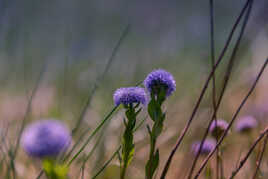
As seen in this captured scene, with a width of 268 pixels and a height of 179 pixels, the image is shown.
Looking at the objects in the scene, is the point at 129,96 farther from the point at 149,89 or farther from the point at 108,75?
the point at 108,75

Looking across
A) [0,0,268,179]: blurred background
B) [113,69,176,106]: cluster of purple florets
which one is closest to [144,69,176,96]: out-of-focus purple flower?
[113,69,176,106]: cluster of purple florets

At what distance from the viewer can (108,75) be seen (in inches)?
127

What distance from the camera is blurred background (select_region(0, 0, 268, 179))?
155cm

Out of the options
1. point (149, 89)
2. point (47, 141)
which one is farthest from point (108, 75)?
point (47, 141)

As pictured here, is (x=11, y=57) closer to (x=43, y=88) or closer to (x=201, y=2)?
(x=43, y=88)

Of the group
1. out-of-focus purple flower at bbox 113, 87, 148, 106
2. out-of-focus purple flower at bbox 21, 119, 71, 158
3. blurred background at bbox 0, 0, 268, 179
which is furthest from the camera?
blurred background at bbox 0, 0, 268, 179

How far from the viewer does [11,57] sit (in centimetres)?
249

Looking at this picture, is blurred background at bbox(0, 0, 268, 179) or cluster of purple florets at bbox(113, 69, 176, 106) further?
blurred background at bbox(0, 0, 268, 179)

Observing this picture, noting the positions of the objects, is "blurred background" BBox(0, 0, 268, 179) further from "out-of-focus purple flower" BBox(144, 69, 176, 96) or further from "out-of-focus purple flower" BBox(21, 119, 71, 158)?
"out-of-focus purple flower" BBox(21, 119, 71, 158)

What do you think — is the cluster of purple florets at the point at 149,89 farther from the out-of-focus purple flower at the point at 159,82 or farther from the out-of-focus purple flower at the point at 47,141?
the out-of-focus purple flower at the point at 47,141

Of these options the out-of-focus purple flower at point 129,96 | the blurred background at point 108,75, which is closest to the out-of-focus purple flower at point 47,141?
the out-of-focus purple flower at point 129,96

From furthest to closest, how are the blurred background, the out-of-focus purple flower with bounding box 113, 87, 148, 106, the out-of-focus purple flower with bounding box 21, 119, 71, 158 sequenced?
the blurred background < the out-of-focus purple flower with bounding box 113, 87, 148, 106 < the out-of-focus purple flower with bounding box 21, 119, 71, 158

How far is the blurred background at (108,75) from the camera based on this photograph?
1549 millimetres

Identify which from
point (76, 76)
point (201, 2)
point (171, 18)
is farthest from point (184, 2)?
point (76, 76)
